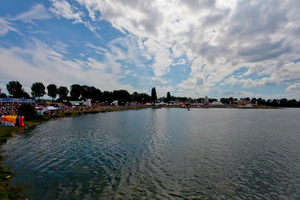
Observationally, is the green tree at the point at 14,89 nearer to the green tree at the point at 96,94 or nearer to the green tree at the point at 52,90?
the green tree at the point at 52,90

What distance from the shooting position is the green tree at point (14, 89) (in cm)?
12034

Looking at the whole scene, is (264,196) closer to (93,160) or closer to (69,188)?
(69,188)

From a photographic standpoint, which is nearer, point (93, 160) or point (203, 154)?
point (93, 160)

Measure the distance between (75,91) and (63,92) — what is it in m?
12.6

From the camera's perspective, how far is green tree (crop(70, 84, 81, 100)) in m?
159

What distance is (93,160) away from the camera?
55.4 ft

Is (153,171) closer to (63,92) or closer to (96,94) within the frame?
(96,94)

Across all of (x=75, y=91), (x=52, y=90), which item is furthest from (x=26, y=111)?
(x=75, y=91)

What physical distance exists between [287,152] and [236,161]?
9.78m

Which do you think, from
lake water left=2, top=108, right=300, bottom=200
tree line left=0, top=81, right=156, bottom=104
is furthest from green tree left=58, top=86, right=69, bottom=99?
lake water left=2, top=108, right=300, bottom=200

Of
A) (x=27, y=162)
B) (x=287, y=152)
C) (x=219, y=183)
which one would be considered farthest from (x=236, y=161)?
(x=27, y=162)

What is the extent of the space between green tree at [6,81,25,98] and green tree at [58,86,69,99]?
33.8 meters

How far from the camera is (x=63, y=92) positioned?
15738 centimetres

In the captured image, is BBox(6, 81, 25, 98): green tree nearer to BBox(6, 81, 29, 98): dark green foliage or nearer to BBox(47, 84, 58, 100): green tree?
BBox(6, 81, 29, 98): dark green foliage
